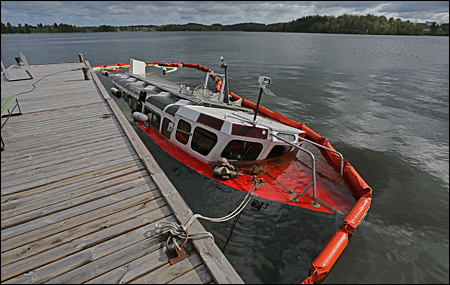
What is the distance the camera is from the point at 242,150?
8.41 meters

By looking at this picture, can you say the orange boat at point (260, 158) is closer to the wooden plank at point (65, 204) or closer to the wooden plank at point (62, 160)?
the wooden plank at point (62, 160)

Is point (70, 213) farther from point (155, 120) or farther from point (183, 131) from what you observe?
point (155, 120)

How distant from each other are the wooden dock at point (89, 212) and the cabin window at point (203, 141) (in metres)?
2.68

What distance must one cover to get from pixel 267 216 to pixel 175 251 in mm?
4469

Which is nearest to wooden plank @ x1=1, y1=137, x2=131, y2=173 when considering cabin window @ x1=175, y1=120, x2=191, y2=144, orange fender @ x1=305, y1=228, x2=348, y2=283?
cabin window @ x1=175, y1=120, x2=191, y2=144

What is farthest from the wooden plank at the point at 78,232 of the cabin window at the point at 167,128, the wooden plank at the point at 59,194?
the cabin window at the point at 167,128

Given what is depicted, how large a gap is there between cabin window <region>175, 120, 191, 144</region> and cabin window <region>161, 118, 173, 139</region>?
1.81ft

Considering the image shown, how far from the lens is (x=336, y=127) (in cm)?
1487

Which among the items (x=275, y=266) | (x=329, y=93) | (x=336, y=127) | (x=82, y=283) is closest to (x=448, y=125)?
(x=336, y=127)

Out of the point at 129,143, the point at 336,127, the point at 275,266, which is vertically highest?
the point at 129,143

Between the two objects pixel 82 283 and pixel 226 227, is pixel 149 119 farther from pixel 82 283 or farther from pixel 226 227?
pixel 82 283

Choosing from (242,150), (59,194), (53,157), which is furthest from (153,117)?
(59,194)

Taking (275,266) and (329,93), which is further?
(329,93)

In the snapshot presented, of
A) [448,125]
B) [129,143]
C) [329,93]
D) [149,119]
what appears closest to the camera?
[129,143]
